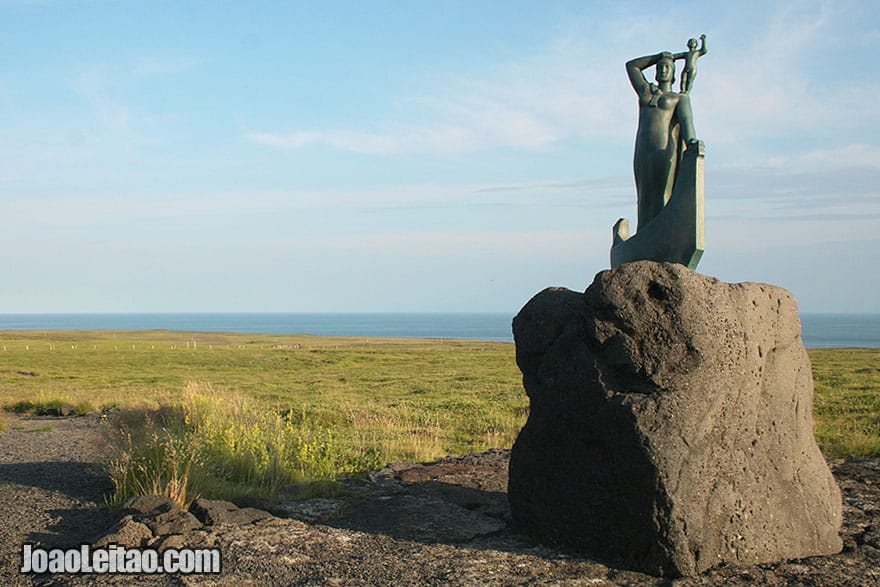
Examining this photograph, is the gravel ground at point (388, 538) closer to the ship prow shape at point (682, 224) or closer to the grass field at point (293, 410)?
the grass field at point (293, 410)

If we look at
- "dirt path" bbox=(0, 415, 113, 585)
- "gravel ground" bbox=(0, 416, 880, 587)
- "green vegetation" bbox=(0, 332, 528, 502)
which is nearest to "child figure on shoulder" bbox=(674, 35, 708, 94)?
"gravel ground" bbox=(0, 416, 880, 587)

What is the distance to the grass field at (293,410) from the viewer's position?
31.9 ft

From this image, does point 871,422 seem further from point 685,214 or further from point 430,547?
point 430,547

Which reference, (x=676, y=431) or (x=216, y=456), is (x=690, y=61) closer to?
(x=676, y=431)

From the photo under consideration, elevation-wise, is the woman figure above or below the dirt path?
above

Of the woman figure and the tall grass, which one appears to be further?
the woman figure

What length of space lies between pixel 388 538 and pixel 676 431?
2.89 m

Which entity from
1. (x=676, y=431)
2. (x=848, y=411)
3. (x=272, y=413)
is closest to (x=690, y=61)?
(x=676, y=431)

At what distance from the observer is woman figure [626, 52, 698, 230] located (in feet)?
30.3

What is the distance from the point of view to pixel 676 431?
21.2 ft

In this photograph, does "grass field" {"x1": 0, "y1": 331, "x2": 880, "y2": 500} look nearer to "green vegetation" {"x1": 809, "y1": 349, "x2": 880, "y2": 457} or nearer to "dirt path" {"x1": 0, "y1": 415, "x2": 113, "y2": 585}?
"green vegetation" {"x1": 809, "y1": 349, "x2": 880, "y2": 457}

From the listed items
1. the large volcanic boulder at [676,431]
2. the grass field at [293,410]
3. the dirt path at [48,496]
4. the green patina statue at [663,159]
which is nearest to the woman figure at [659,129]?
the green patina statue at [663,159]

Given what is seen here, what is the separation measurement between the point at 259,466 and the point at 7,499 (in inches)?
110

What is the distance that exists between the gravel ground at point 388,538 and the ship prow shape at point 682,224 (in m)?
3.25
